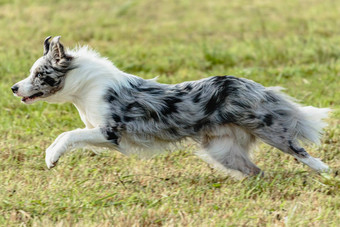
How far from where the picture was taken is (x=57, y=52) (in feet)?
17.5

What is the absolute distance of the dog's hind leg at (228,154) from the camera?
554 centimetres

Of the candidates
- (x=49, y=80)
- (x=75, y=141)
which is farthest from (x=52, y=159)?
(x=49, y=80)

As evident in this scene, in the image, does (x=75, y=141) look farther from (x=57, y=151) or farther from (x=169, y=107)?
(x=169, y=107)

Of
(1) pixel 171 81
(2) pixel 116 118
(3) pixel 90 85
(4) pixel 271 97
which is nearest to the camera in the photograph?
(2) pixel 116 118

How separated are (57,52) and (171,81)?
129 inches

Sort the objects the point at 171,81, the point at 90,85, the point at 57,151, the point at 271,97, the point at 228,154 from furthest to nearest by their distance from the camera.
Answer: the point at 171,81
the point at 228,154
the point at 271,97
the point at 90,85
the point at 57,151

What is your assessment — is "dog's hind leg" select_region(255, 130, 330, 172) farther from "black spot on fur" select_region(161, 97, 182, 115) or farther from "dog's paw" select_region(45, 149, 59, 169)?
"dog's paw" select_region(45, 149, 59, 169)

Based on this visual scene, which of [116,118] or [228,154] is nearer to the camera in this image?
[116,118]

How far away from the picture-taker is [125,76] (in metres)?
5.43

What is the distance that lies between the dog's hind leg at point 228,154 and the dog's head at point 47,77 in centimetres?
139

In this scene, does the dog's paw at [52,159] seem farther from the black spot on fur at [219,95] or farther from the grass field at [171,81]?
the black spot on fur at [219,95]

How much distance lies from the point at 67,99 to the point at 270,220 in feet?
6.73

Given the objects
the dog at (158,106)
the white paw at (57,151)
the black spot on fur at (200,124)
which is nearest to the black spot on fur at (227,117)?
the dog at (158,106)

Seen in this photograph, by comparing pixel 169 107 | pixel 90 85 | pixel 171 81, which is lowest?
pixel 171 81
